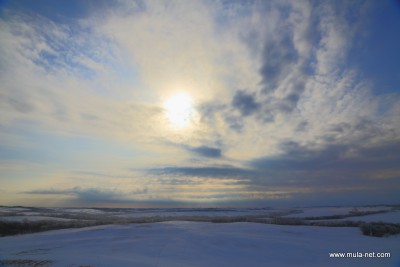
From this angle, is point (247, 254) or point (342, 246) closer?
point (247, 254)

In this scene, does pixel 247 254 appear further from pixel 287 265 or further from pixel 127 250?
pixel 127 250

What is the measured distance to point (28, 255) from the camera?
15.9 metres

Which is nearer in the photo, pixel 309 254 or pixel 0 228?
pixel 309 254

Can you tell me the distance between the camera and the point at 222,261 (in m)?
14.8

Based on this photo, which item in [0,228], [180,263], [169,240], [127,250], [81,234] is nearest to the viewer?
[180,263]

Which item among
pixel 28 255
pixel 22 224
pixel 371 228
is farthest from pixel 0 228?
pixel 371 228

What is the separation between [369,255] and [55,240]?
22.6 metres

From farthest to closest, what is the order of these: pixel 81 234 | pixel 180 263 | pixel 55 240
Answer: pixel 81 234 < pixel 55 240 < pixel 180 263

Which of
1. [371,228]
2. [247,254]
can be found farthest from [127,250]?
[371,228]

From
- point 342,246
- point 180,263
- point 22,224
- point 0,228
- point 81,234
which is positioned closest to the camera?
point 180,263

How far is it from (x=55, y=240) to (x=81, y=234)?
2.58m

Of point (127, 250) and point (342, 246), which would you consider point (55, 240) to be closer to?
point (127, 250)

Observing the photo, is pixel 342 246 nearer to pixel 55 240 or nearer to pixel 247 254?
pixel 247 254

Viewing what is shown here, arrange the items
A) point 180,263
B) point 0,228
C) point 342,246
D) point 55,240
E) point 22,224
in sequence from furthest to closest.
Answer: point 22,224
point 0,228
point 55,240
point 342,246
point 180,263
